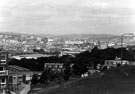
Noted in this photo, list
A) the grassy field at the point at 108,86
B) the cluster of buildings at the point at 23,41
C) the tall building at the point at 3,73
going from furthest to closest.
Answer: the cluster of buildings at the point at 23,41, the grassy field at the point at 108,86, the tall building at the point at 3,73

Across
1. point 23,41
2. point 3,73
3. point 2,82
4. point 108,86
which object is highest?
point 3,73

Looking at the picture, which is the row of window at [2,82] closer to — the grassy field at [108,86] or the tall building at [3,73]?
the tall building at [3,73]

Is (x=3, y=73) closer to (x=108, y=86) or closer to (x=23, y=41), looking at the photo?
(x=108, y=86)

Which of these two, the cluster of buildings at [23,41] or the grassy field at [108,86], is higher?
the grassy field at [108,86]

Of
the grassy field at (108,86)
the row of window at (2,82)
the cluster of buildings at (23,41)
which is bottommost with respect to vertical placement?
the cluster of buildings at (23,41)

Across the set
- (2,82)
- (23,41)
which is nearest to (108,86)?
(2,82)

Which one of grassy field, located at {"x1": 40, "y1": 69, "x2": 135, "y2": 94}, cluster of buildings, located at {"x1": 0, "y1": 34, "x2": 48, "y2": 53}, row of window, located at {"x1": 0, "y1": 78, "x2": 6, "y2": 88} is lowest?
cluster of buildings, located at {"x1": 0, "y1": 34, "x2": 48, "y2": 53}

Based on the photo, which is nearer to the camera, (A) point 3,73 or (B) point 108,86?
(A) point 3,73

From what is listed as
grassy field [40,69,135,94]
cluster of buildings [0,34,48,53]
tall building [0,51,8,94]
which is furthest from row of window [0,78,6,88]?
cluster of buildings [0,34,48,53]

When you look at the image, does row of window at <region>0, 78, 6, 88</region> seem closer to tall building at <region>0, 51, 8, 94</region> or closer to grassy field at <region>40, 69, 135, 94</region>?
tall building at <region>0, 51, 8, 94</region>

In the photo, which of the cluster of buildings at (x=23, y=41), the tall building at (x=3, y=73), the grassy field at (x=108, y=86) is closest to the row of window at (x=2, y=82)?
the tall building at (x=3, y=73)

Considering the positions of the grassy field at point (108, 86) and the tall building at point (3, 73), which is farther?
the grassy field at point (108, 86)
